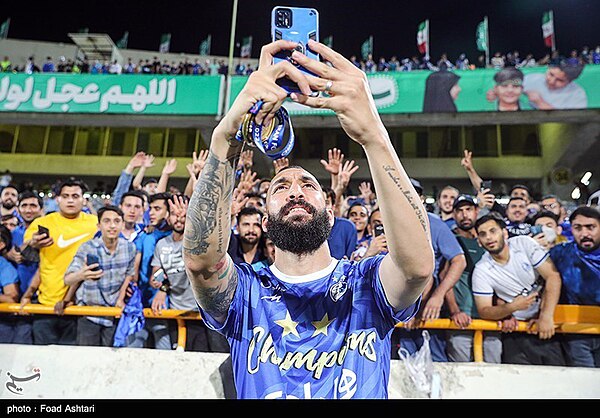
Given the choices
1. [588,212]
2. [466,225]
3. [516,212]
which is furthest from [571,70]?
[588,212]

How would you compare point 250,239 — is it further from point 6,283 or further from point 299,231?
point 6,283

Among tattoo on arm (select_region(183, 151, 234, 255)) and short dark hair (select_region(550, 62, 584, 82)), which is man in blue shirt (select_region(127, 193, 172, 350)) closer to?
tattoo on arm (select_region(183, 151, 234, 255))

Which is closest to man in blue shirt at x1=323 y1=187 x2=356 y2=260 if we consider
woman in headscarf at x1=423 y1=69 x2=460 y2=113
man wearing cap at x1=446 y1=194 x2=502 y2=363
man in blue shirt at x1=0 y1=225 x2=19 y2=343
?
man wearing cap at x1=446 y1=194 x2=502 y2=363

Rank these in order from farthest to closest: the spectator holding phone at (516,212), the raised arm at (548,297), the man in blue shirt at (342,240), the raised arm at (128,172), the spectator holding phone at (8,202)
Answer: the raised arm at (128,172) < the spectator holding phone at (8,202) < the spectator holding phone at (516,212) < the man in blue shirt at (342,240) < the raised arm at (548,297)

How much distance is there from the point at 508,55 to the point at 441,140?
7.56m

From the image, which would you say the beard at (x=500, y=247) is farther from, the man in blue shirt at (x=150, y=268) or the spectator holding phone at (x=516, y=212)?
the man in blue shirt at (x=150, y=268)

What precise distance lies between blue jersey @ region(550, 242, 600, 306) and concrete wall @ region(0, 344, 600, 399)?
2.19ft

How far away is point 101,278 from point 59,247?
24.9 inches

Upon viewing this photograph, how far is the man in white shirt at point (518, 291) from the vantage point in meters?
3.48

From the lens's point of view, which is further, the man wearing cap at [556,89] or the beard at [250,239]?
the man wearing cap at [556,89]

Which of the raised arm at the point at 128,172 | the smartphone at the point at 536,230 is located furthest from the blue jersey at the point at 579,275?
the raised arm at the point at 128,172

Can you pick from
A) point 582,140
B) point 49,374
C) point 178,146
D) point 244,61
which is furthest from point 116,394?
point 178,146

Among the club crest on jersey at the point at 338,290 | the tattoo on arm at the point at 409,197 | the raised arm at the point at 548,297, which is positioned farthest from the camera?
the raised arm at the point at 548,297

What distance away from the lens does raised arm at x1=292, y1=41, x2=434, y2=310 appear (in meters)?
1.34
